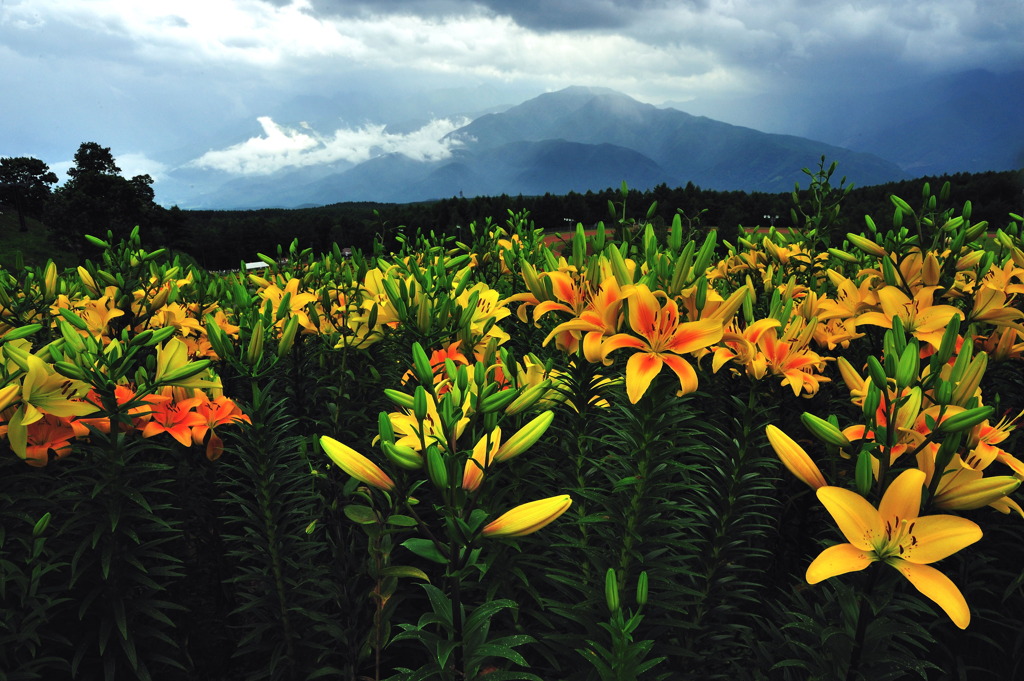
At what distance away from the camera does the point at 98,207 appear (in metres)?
40.9

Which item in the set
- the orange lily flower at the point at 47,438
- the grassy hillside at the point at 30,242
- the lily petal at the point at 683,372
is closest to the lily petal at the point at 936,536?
the lily petal at the point at 683,372

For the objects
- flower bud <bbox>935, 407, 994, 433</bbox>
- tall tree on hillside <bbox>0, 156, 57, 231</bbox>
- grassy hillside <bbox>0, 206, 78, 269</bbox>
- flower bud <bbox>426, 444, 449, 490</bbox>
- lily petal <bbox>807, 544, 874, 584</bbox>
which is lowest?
lily petal <bbox>807, 544, 874, 584</bbox>

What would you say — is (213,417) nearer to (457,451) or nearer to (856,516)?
(457,451)

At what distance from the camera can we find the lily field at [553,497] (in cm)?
98

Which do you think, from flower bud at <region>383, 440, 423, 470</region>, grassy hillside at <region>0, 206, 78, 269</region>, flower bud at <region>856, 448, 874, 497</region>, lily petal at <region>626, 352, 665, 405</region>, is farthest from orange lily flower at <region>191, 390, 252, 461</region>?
grassy hillside at <region>0, 206, 78, 269</region>

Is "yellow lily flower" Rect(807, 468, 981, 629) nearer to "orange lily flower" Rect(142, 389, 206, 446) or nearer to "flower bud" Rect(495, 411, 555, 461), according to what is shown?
"flower bud" Rect(495, 411, 555, 461)

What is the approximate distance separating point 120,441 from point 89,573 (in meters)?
0.40

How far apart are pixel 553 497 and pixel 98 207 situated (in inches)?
2044

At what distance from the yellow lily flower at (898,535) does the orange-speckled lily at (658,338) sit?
380 millimetres

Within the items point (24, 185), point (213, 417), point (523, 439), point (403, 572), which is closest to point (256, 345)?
point (213, 417)

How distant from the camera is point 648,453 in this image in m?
1.37

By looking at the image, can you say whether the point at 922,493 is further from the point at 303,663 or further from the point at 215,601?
A: the point at 215,601

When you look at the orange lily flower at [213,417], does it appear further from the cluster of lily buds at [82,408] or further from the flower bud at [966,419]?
the flower bud at [966,419]

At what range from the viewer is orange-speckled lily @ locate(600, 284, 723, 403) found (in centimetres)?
122
